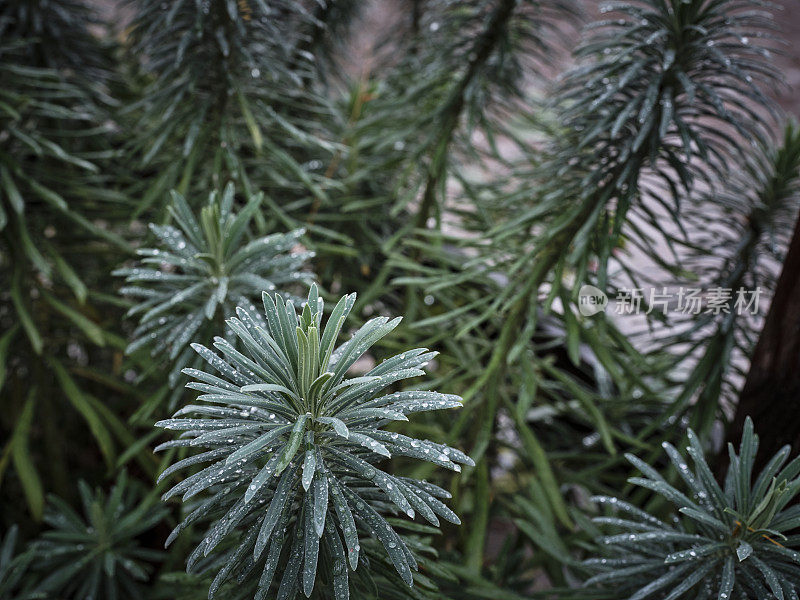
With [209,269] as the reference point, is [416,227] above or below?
above

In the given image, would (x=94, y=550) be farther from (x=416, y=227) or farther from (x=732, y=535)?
(x=732, y=535)

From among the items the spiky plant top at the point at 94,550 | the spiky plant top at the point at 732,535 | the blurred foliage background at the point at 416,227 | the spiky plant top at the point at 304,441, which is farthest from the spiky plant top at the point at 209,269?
the spiky plant top at the point at 732,535

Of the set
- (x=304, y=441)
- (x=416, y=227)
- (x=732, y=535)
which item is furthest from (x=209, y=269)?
(x=732, y=535)

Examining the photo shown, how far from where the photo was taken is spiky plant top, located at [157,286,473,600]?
0.50 m

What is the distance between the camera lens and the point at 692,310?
1010 mm

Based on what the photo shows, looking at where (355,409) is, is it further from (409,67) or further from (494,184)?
(409,67)

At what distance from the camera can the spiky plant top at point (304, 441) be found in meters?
0.50

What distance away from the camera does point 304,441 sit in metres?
0.54

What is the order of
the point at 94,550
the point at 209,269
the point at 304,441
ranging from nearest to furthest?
the point at 304,441 → the point at 209,269 → the point at 94,550

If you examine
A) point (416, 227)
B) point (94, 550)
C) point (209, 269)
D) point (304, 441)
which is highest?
point (416, 227)

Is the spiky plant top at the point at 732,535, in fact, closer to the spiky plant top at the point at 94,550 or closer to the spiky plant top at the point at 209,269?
the spiky plant top at the point at 209,269

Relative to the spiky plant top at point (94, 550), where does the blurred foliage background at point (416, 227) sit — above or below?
above

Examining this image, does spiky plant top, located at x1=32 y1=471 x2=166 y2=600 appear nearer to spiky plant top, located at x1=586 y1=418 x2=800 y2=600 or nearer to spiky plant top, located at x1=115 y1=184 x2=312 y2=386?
spiky plant top, located at x1=115 y1=184 x2=312 y2=386

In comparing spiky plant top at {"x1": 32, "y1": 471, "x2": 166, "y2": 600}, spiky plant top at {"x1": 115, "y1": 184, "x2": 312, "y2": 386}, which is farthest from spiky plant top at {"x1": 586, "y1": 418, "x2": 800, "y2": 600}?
spiky plant top at {"x1": 32, "y1": 471, "x2": 166, "y2": 600}
